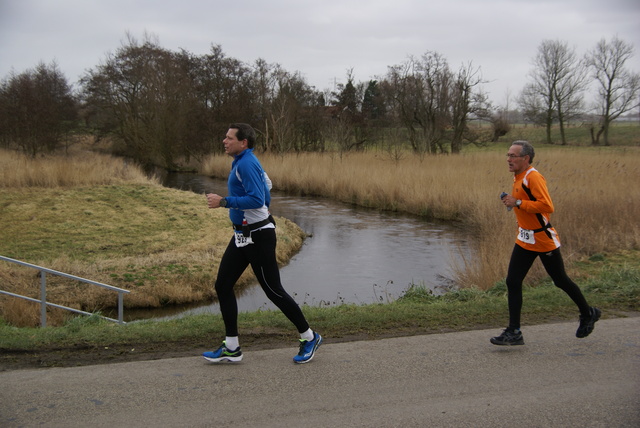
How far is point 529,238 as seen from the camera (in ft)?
17.0

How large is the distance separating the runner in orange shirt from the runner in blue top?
1.84 metres

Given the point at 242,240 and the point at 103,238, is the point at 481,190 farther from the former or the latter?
the point at 242,240

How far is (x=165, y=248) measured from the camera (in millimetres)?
14906

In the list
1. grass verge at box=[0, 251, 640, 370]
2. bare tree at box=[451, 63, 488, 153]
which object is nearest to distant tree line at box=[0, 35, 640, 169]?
bare tree at box=[451, 63, 488, 153]

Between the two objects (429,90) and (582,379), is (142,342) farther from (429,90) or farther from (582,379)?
(429,90)

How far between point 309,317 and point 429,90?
36.0 metres

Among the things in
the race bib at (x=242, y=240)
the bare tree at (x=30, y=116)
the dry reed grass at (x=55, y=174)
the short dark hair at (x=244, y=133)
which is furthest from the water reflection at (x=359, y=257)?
the bare tree at (x=30, y=116)

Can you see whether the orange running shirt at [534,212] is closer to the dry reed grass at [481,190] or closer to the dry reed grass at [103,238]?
the dry reed grass at [481,190]

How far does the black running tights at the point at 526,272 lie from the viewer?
17.1 ft

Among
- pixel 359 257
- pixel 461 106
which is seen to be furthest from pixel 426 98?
pixel 359 257

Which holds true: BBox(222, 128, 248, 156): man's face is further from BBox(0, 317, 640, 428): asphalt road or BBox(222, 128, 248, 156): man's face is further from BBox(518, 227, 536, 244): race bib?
BBox(518, 227, 536, 244): race bib

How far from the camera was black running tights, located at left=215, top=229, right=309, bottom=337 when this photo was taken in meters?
4.84

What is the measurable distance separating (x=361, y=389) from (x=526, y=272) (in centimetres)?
200

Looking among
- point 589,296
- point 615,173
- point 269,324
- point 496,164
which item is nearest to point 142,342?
point 269,324
